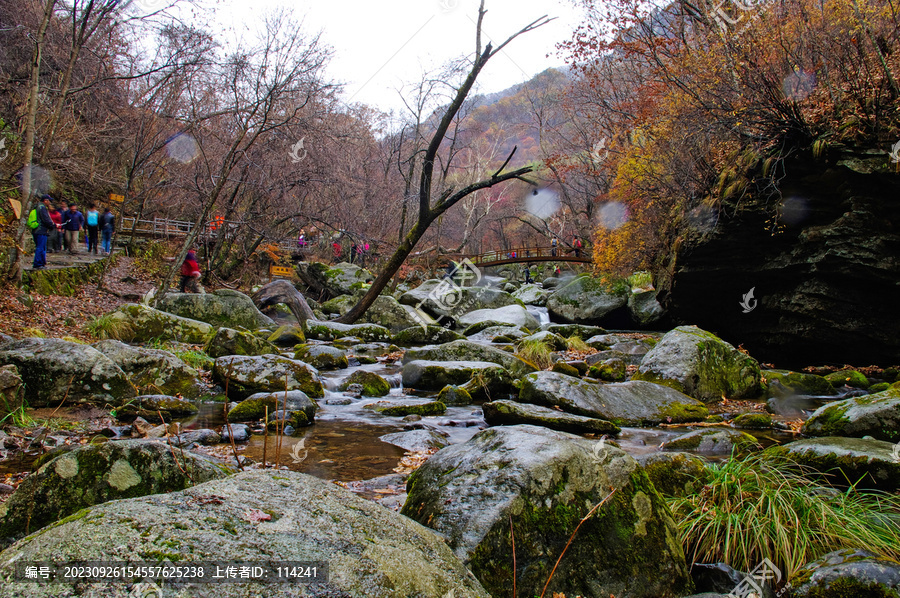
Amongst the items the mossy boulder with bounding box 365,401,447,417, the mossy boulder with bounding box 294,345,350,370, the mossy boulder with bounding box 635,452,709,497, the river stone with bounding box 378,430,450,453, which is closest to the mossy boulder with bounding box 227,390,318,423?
the mossy boulder with bounding box 365,401,447,417

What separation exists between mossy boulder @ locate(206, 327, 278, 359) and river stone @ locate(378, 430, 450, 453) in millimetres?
4710

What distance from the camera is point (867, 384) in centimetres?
882

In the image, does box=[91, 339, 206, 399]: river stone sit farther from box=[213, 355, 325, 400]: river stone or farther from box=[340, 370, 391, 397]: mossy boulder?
box=[340, 370, 391, 397]: mossy boulder

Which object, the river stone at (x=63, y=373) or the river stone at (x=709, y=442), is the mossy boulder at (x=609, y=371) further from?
the river stone at (x=63, y=373)

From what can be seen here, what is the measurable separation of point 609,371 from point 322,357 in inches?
211

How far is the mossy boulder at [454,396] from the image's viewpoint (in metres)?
7.36

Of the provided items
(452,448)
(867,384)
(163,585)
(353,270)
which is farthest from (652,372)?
(353,270)

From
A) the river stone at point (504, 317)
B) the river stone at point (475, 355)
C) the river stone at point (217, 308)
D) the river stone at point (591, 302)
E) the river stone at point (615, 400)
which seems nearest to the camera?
the river stone at point (615, 400)

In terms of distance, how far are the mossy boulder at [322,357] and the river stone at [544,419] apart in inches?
176

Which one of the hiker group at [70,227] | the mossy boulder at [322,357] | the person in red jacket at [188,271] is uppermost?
the hiker group at [70,227]

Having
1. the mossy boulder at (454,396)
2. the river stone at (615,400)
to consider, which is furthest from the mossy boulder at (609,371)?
the mossy boulder at (454,396)

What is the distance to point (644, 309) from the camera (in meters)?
18.5

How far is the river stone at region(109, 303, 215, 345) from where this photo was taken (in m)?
9.76

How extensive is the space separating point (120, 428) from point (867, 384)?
11087 mm
